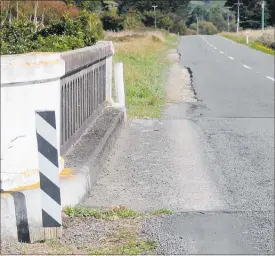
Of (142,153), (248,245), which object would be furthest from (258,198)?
(142,153)

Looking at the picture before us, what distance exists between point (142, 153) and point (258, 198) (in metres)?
2.36

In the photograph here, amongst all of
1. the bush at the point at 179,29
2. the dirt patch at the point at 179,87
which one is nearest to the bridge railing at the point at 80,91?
the dirt patch at the point at 179,87

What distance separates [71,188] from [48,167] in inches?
35.0

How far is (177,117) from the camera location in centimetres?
1134

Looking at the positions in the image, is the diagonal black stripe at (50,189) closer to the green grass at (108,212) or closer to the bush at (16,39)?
the green grass at (108,212)

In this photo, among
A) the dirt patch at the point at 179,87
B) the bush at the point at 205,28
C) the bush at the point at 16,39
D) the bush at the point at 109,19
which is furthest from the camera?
the bush at the point at 205,28

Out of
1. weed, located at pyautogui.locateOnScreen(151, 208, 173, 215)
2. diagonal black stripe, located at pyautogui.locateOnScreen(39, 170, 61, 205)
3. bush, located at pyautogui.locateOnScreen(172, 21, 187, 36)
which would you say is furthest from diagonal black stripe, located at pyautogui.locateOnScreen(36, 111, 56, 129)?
bush, located at pyautogui.locateOnScreen(172, 21, 187, 36)

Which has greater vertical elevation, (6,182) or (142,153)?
(6,182)

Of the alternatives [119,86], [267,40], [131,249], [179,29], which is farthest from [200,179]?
[179,29]

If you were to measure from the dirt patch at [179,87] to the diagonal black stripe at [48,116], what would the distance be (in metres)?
9.73

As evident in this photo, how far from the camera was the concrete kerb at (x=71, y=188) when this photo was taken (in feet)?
14.0

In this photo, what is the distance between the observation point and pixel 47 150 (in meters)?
4.19

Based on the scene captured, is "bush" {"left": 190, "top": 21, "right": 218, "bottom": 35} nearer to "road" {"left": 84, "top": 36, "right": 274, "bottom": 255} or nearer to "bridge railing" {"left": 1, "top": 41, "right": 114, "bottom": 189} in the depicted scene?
"road" {"left": 84, "top": 36, "right": 274, "bottom": 255}

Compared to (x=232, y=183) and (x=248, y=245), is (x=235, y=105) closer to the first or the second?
(x=232, y=183)
